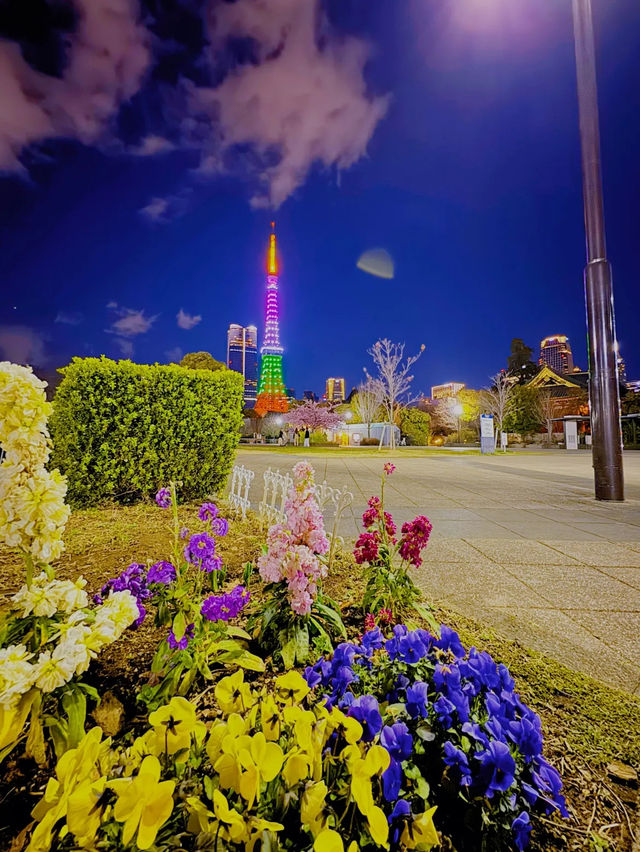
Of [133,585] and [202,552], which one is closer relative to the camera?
[133,585]

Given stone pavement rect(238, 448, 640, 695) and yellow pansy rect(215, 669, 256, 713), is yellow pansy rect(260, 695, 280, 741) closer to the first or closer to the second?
yellow pansy rect(215, 669, 256, 713)

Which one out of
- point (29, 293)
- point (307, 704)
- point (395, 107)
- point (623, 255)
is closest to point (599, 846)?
point (307, 704)

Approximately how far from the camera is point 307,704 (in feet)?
4.33

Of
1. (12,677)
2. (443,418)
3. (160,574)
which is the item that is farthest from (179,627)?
(443,418)

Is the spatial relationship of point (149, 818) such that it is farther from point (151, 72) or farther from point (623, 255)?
point (623, 255)

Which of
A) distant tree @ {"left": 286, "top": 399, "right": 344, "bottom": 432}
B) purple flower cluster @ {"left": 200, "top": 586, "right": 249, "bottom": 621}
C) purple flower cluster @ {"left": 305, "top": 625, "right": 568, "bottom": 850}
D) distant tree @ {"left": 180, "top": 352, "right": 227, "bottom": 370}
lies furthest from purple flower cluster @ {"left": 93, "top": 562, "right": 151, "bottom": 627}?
distant tree @ {"left": 180, "top": 352, "right": 227, "bottom": 370}

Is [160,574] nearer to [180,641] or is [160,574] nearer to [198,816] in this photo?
[180,641]

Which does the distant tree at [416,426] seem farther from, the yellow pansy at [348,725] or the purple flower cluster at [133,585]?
the yellow pansy at [348,725]

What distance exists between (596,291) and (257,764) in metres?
7.29

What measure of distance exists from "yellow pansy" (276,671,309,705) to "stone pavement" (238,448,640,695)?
58.2 inches

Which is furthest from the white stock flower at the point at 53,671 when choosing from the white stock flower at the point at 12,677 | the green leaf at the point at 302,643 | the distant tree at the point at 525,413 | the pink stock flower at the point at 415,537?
the distant tree at the point at 525,413

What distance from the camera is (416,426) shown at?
3194cm

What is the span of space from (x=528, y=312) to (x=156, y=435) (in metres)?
104

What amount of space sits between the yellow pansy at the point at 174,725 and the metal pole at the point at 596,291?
680 centimetres
